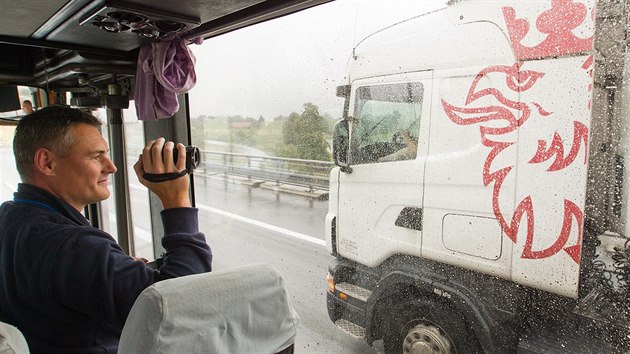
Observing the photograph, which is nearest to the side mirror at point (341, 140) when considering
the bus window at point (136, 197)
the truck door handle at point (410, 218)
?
the truck door handle at point (410, 218)

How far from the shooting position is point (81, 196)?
117 cm

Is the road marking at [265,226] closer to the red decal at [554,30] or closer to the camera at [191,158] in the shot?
the camera at [191,158]

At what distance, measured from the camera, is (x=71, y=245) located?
95 cm

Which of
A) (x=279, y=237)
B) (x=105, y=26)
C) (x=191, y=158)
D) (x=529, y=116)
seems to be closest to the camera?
(x=529, y=116)

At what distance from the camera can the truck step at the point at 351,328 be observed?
5.20 ft

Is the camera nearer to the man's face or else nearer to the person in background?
the man's face

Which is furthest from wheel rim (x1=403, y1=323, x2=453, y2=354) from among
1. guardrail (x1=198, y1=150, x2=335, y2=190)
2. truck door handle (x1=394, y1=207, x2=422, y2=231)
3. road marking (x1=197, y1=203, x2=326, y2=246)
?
guardrail (x1=198, y1=150, x2=335, y2=190)

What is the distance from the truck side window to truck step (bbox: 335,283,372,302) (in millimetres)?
529

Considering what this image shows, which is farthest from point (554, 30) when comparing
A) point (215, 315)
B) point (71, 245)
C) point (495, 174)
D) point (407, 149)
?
point (71, 245)

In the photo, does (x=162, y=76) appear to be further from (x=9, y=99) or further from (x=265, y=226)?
(x=9, y=99)

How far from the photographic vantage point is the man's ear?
3.67 ft

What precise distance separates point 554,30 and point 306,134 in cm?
94

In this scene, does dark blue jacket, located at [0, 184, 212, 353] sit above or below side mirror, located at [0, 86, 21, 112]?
below

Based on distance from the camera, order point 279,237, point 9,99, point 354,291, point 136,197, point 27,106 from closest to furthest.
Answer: point 354,291 < point 279,237 < point 9,99 < point 27,106 < point 136,197
